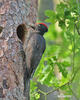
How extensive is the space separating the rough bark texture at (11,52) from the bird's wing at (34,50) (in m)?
0.23

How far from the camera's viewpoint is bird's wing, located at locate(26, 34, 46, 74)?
2367mm

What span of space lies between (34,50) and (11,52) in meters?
0.54

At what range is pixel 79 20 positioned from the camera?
8.79ft

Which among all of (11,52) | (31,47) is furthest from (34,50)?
(11,52)

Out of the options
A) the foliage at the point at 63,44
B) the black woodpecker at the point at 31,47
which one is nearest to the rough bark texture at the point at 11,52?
the black woodpecker at the point at 31,47

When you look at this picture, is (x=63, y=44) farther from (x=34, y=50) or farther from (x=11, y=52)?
(x=11, y=52)

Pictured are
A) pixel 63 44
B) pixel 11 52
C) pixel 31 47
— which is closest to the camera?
pixel 11 52

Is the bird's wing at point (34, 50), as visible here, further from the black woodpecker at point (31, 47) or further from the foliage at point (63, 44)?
the foliage at point (63, 44)

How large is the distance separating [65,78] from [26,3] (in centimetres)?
147

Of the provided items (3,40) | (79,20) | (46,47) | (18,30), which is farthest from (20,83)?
→ (79,20)

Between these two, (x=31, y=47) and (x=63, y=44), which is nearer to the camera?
(x=31, y=47)

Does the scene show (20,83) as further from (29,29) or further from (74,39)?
(74,39)

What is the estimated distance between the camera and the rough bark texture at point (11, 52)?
1968mm

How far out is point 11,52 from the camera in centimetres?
208
